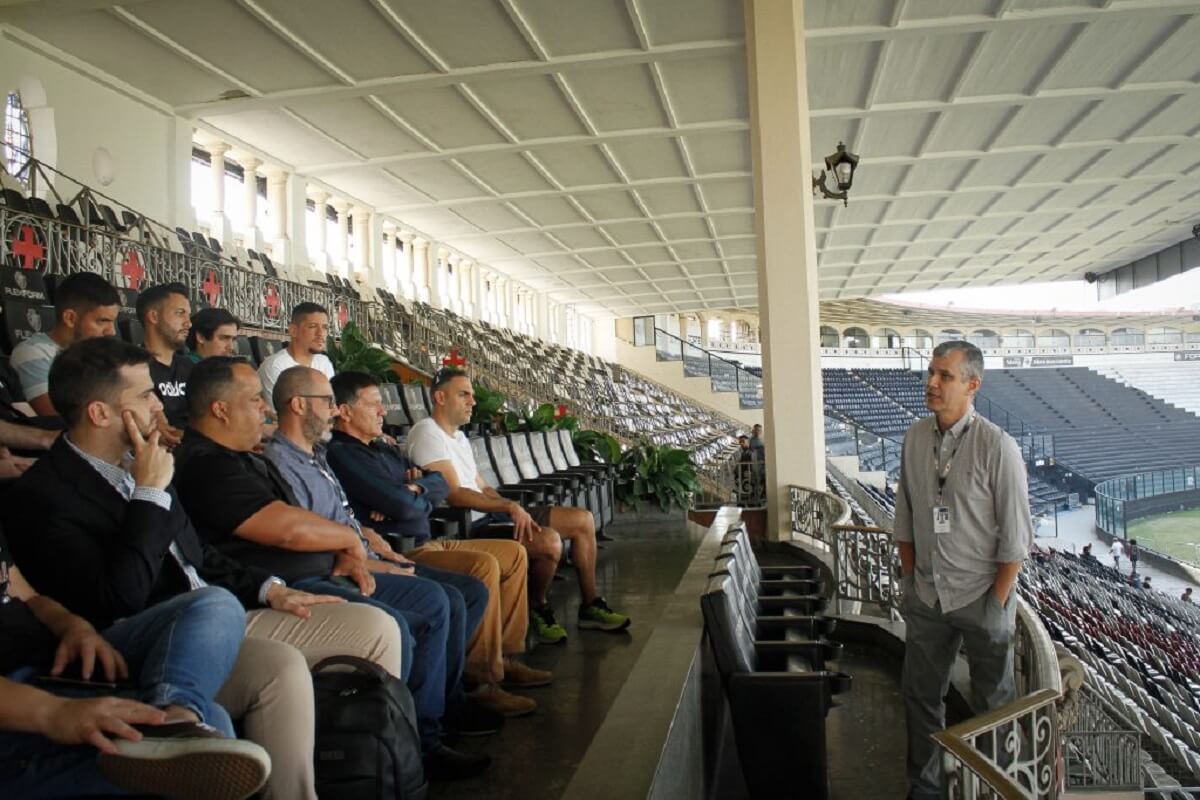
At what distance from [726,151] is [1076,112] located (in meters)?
4.44

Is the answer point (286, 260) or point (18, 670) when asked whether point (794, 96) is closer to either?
point (18, 670)

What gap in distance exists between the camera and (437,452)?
352 centimetres

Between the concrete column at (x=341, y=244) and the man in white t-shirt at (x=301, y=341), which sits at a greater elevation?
the concrete column at (x=341, y=244)

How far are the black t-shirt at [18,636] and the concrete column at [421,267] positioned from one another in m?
16.2

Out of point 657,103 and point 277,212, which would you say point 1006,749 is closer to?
point 657,103

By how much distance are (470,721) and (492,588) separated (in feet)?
1.45

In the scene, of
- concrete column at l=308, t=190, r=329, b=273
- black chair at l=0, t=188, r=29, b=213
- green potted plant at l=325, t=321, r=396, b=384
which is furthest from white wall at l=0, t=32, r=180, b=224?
green potted plant at l=325, t=321, r=396, b=384

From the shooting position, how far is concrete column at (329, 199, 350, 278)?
14.8 meters

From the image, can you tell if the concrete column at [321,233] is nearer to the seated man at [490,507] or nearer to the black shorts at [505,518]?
the black shorts at [505,518]

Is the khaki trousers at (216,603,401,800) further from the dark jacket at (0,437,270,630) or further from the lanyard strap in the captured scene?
the lanyard strap

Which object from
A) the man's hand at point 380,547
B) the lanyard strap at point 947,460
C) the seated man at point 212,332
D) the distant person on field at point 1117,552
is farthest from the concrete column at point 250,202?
the distant person on field at point 1117,552

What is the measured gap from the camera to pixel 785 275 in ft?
19.1

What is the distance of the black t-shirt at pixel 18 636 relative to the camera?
4.76 feet

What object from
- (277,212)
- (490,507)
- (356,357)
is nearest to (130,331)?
(356,357)
